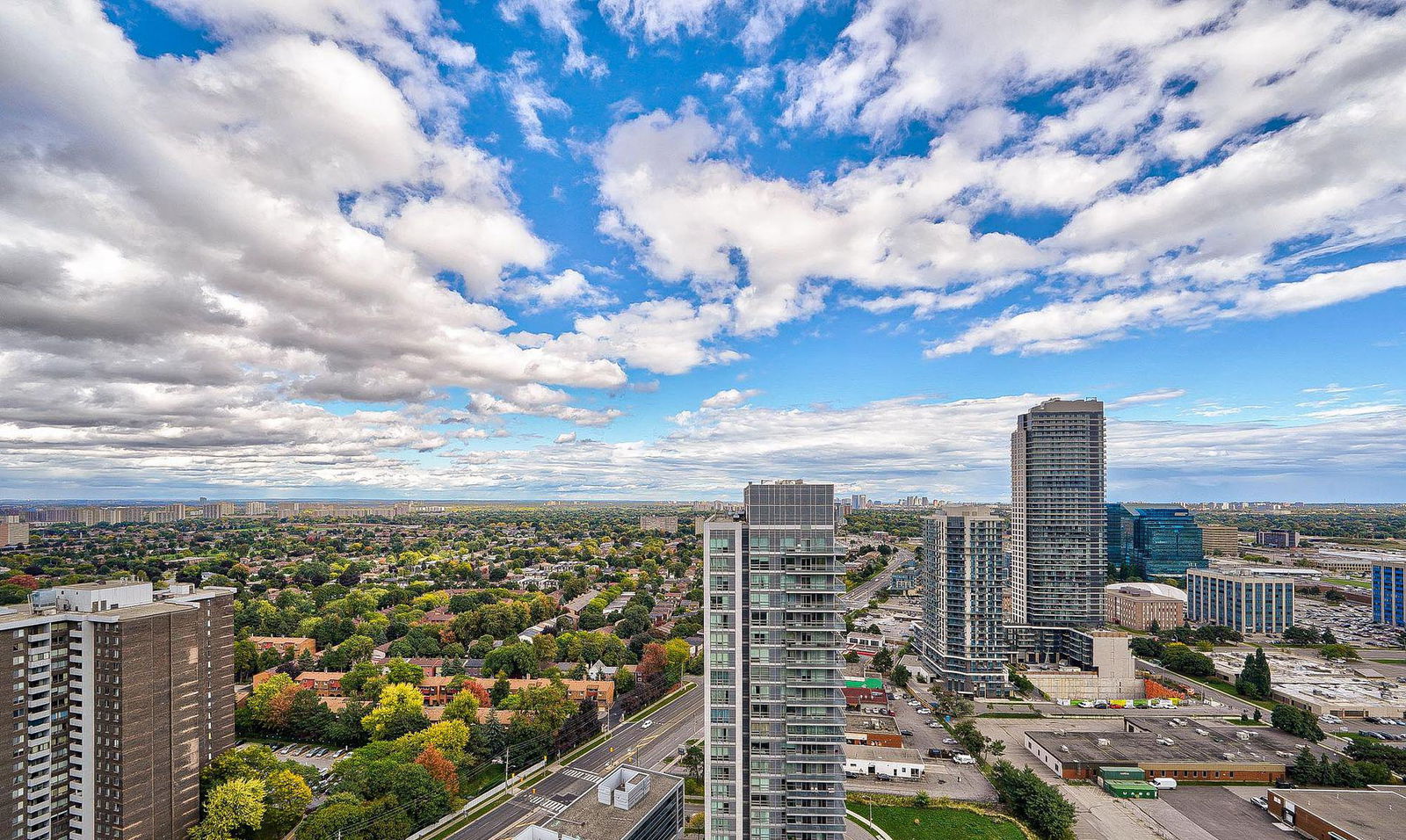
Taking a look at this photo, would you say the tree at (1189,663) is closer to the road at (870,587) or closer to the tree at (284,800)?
the road at (870,587)

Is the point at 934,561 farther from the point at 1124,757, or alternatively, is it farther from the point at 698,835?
the point at 698,835

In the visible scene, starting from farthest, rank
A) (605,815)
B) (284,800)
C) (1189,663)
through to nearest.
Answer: (1189,663), (284,800), (605,815)

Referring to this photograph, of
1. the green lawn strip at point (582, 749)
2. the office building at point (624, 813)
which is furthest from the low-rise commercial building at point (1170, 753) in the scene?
the green lawn strip at point (582, 749)

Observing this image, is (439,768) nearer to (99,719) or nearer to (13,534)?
(99,719)

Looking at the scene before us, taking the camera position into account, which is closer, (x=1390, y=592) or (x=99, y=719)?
(x=99, y=719)

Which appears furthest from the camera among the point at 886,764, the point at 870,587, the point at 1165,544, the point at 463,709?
the point at 870,587

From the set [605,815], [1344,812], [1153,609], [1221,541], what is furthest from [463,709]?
[1221,541]
